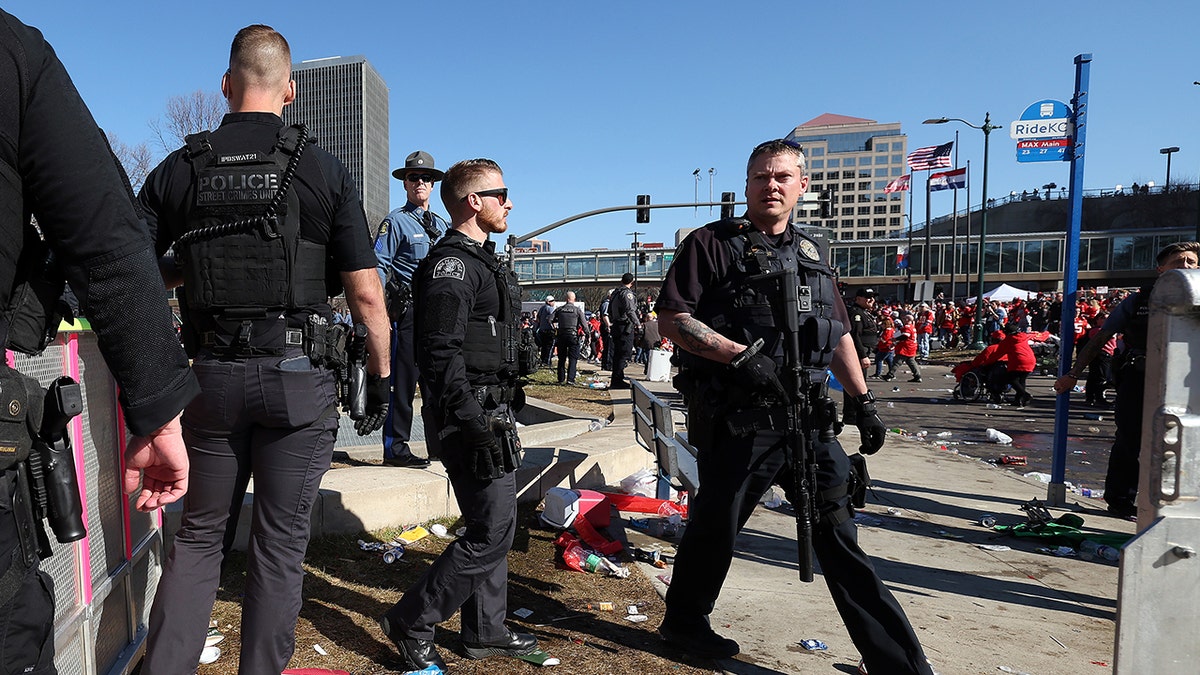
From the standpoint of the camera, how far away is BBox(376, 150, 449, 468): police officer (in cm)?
521

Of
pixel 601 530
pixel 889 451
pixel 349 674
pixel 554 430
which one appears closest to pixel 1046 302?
pixel 889 451

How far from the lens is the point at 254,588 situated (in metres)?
2.40

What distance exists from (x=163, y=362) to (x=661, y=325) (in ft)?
6.54

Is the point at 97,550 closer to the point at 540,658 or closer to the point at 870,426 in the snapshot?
the point at 540,658

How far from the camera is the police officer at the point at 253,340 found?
7.56 ft

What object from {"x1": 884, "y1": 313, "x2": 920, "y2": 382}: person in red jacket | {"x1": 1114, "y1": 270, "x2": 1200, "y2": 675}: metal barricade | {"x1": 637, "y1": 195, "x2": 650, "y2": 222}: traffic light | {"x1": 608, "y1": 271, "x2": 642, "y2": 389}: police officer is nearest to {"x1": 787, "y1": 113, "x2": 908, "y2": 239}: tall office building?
{"x1": 637, "y1": 195, "x2": 650, "y2": 222}: traffic light

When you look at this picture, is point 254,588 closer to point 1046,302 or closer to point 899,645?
point 899,645

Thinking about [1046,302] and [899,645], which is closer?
[899,645]

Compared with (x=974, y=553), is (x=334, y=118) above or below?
above

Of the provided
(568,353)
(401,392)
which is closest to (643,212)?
(568,353)

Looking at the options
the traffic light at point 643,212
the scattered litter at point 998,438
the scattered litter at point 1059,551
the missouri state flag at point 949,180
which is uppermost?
the missouri state flag at point 949,180

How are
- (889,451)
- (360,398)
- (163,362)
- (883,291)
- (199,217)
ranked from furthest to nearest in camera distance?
(883,291) < (889,451) < (360,398) < (199,217) < (163,362)

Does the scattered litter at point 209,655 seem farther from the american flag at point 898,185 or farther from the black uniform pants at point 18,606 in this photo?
the american flag at point 898,185

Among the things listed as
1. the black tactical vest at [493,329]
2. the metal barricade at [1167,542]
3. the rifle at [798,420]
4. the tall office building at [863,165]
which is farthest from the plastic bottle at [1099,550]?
the tall office building at [863,165]
